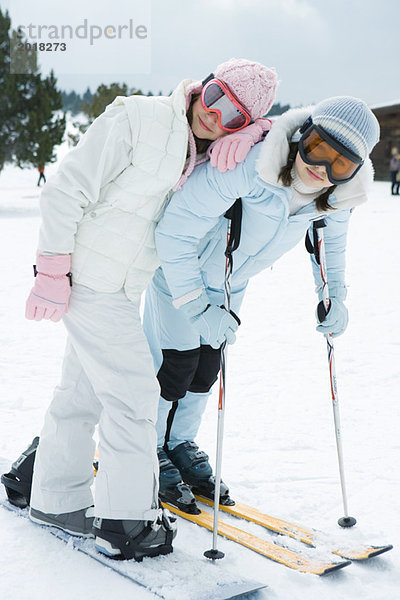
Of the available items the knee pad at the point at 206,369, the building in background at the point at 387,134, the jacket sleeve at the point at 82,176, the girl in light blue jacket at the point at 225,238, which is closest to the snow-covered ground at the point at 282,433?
the girl in light blue jacket at the point at 225,238

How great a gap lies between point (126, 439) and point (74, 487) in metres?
0.39

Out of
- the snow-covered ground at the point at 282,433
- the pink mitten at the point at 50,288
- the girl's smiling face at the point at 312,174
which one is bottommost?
the snow-covered ground at the point at 282,433

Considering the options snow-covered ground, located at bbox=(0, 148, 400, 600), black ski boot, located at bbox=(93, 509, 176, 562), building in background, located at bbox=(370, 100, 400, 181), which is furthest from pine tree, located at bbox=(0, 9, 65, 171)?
black ski boot, located at bbox=(93, 509, 176, 562)

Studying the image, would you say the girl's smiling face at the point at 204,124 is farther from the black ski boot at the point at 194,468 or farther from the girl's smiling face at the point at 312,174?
the black ski boot at the point at 194,468

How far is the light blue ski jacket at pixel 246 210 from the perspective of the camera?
6.93ft

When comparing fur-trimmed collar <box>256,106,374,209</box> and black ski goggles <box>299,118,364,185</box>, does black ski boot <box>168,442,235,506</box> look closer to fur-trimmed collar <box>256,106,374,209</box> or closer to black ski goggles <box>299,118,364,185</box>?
fur-trimmed collar <box>256,106,374,209</box>

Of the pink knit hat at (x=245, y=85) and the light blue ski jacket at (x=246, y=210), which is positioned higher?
the pink knit hat at (x=245, y=85)

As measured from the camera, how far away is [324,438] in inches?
134

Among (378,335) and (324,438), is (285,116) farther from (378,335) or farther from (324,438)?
(378,335)

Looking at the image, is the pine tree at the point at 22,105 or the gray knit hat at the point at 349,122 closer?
the gray knit hat at the point at 349,122

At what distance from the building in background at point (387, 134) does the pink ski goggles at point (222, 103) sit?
78.1 ft

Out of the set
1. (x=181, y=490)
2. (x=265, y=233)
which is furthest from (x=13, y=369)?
(x=265, y=233)

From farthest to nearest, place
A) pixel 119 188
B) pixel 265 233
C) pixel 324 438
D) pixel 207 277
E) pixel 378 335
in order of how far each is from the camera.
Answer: pixel 378 335 < pixel 324 438 < pixel 207 277 < pixel 265 233 < pixel 119 188

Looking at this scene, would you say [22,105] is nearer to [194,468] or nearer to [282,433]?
[282,433]
